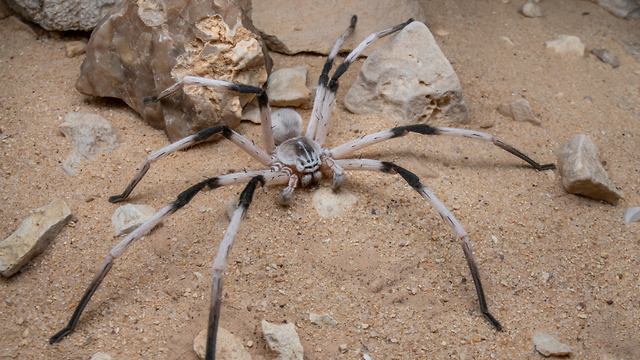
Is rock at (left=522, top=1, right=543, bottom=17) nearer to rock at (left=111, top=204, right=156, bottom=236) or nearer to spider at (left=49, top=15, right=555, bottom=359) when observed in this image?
spider at (left=49, top=15, right=555, bottom=359)

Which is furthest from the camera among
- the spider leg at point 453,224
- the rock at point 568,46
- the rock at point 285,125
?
the rock at point 568,46

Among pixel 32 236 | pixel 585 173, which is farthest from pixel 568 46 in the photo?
pixel 32 236

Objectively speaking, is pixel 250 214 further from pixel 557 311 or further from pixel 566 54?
pixel 566 54

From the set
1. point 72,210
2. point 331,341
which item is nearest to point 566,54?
point 331,341

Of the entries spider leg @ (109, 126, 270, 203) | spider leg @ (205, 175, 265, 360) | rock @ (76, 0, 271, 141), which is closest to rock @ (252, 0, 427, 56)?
rock @ (76, 0, 271, 141)

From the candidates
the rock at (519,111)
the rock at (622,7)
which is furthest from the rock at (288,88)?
the rock at (622,7)

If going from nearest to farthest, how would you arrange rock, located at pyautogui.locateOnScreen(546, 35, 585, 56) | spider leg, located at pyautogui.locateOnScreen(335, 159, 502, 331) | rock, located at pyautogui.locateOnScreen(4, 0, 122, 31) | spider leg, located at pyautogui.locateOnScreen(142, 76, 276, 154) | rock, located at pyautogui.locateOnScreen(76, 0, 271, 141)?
spider leg, located at pyautogui.locateOnScreen(335, 159, 502, 331)
spider leg, located at pyautogui.locateOnScreen(142, 76, 276, 154)
rock, located at pyautogui.locateOnScreen(76, 0, 271, 141)
rock, located at pyautogui.locateOnScreen(4, 0, 122, 31)
rock, located at pyautogui.locateOnScreen(546, 35, 585, 56)

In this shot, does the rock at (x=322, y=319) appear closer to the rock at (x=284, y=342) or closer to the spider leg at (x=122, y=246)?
the rock at (x=284, y=342)
